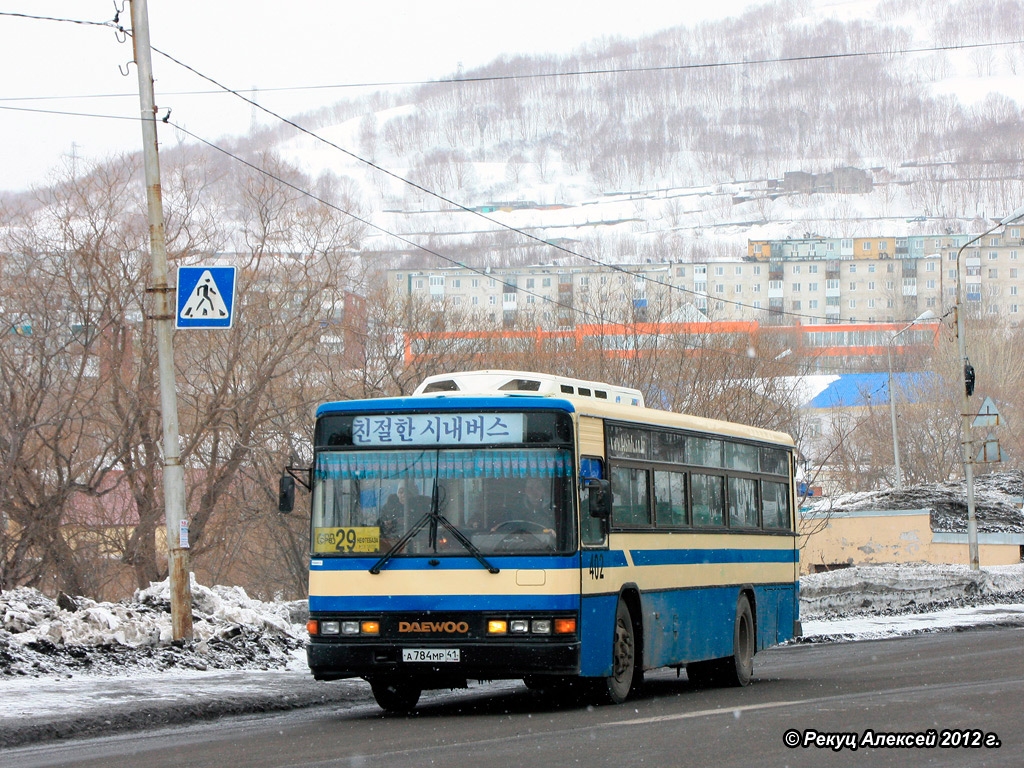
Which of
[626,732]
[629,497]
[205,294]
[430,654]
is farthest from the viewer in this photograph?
[205,294]

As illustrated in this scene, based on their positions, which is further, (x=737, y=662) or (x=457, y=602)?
(x=737, y=662)

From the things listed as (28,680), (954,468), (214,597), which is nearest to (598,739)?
(28,680)

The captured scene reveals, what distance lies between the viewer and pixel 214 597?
18.2m

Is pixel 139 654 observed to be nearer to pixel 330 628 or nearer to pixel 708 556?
pixel 330 628

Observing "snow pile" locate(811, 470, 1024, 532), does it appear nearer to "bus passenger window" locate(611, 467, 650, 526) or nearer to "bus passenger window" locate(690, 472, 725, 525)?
"bus passenger window" locate(690, 472, 725, 525)

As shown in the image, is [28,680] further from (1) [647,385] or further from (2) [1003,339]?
(2) [1003,339]

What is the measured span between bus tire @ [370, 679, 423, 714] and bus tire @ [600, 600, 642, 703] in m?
1.73

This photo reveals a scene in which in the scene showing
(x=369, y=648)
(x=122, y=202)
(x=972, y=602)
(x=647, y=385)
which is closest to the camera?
(x=369, y=648)

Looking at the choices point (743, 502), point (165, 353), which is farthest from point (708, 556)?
point (165, 353)

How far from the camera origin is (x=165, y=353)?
618 inches

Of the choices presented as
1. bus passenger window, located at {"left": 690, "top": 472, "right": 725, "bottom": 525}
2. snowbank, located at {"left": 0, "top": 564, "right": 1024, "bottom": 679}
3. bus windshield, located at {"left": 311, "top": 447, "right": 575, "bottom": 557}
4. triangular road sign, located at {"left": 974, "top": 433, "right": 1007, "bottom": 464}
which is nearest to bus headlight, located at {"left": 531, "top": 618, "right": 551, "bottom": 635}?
bus windshield, located at {"left": 311, "top": 447, "right": 575, "bottom": 557}

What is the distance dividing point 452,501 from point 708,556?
426 cm

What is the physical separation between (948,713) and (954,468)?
64.6 m

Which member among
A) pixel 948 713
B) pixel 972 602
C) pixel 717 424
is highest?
pixel 717 424
